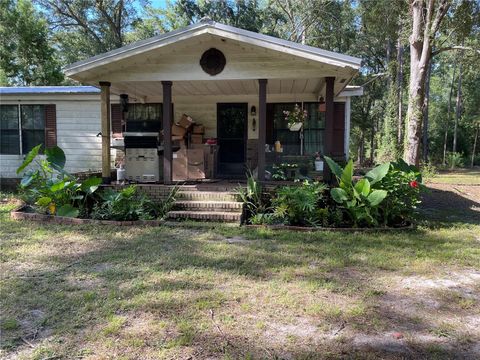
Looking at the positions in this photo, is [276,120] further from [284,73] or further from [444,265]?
[444,265]

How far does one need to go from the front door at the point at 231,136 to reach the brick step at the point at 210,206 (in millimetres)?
3307

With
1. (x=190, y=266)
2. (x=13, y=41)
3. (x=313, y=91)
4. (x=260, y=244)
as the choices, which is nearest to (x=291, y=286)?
(x=190, y=266)

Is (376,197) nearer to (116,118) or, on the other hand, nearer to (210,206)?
(210,206)

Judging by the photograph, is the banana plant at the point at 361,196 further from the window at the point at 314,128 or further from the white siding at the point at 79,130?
the white siding at the point at 79,130

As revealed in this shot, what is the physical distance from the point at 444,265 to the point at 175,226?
3713 mm

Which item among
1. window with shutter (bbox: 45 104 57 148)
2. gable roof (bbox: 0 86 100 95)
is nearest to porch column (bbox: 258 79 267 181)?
gable roof (bbox: 0 86 100 95)

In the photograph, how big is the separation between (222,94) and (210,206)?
393 cm

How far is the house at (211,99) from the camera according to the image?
21.5 feet

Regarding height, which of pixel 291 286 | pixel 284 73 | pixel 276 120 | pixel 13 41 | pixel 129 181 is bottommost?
pixel 291 286

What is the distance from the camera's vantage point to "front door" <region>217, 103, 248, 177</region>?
9875 millimetres

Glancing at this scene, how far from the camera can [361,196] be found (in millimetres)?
5766

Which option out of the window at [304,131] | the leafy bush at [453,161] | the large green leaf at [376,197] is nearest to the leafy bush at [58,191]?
the large green leaf at [376,197]

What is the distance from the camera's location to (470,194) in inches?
418

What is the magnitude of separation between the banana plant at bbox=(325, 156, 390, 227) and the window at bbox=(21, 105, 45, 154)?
814cm
